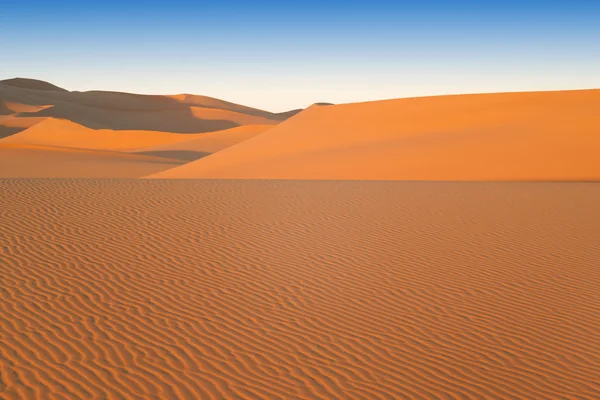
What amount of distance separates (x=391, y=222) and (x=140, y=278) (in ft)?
19.7

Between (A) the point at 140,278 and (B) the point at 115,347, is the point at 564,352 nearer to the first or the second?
(B) the point at 115,347

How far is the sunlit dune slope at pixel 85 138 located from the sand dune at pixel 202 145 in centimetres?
419

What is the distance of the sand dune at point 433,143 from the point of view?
24.8 m

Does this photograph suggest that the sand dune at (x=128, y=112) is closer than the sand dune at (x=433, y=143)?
No

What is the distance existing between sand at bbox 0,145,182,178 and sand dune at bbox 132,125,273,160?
27.2 ft

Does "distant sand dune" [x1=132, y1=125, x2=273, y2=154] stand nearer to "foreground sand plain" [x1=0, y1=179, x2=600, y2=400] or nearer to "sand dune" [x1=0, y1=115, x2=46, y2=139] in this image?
"sand dune" [x1=0, y1=115, x2=46, y2=139]

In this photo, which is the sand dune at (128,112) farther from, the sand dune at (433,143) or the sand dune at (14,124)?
the sand dune at (433,143)

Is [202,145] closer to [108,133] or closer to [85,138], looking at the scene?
[108,133]

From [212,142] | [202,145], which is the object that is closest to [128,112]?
[212,142]

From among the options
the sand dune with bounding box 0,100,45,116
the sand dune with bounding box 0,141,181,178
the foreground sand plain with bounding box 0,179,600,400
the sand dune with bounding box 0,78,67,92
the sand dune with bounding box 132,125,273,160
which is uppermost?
the sand dune with bounding box 0,78,67,92

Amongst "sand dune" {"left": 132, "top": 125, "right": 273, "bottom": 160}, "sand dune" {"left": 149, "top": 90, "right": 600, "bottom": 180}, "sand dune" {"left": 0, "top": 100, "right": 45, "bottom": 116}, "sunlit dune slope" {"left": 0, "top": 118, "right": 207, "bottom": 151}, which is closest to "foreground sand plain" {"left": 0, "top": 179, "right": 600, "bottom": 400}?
"sand dune" {"left": 149, "top": 90, "right": 600, "bottom": 180}

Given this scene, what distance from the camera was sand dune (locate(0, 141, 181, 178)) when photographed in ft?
121

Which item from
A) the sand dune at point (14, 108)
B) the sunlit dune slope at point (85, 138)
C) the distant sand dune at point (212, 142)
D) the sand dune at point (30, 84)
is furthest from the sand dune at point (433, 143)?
the sand dune at point (30, 84)

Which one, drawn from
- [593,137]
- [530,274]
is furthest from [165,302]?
[593,137]
